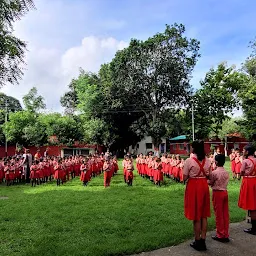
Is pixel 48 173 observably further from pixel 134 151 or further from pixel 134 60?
pixel 134 151

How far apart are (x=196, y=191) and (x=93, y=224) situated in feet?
9.31

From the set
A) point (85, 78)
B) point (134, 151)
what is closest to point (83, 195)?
point (85, 78)

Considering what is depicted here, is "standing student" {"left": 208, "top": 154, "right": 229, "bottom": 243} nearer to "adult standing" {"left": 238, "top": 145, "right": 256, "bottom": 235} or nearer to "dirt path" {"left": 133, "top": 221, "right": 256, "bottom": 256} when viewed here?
"dirt path" {"left": 133, "top": 221, "right": 256, "bottom": 256}

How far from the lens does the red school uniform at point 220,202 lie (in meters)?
5.69

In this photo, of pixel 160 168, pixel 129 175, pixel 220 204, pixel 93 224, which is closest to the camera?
pixel 220 204

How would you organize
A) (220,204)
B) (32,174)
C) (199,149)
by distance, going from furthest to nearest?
1. (32,174)
2. (220,204)
3. (199,149)

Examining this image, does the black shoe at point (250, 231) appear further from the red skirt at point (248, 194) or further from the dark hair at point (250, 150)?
the dark hair at point (250, 150)

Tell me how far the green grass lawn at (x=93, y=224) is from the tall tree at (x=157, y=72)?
89.5ft

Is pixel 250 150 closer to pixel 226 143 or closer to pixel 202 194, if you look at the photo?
pixel 202 194

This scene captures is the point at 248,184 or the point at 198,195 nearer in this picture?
the point at 198,195

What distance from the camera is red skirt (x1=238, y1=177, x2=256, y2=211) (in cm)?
622

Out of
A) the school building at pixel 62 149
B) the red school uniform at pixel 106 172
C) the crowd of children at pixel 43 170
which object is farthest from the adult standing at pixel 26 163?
the school building at pixel 62 149

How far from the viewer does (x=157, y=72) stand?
36906 mm

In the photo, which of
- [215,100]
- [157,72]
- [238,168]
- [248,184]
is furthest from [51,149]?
[248,184]
